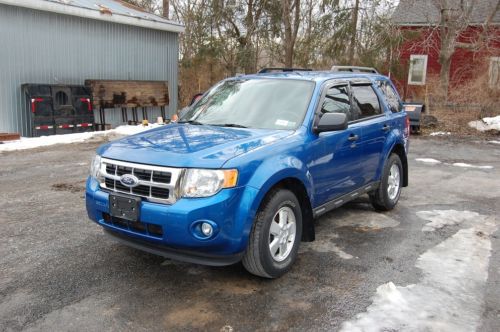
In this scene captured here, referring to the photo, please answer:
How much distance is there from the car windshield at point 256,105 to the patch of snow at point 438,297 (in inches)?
70.8

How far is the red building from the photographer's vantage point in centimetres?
1884

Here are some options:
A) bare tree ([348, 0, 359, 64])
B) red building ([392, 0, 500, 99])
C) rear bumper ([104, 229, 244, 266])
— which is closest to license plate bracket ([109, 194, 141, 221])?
rear bumper ([104, 229, 244, 266])

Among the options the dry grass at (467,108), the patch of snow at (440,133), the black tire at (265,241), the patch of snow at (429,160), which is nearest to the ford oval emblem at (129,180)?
the black tire at (265,241)

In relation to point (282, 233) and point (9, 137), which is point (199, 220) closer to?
point (282, 233)

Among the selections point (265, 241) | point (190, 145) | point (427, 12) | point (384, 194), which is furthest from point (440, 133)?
point (190, 145)

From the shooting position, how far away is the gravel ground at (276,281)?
345cm

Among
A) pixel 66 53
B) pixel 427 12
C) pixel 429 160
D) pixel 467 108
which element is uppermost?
pixel 427 12

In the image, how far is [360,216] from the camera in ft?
20.1

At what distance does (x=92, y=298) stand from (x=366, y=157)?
335 cm

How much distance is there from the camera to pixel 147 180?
146 inches

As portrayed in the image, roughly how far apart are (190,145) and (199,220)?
0.74 meters

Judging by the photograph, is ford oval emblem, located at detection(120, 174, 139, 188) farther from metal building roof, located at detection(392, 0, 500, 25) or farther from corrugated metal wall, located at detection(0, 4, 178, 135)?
metal building roof, located at detection(392, 0, 500, 25)

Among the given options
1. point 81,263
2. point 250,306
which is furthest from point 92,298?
point 250,306

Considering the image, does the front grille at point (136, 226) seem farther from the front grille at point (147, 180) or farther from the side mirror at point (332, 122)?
the side mirror at point (332, 122)
